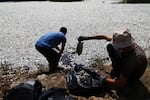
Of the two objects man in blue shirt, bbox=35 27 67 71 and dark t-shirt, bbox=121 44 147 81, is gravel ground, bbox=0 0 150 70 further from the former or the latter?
dark t-shirt, bbox=121 44 147 81

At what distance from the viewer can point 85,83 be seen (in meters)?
6.30

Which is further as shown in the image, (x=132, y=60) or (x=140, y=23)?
(x=140, y=23)

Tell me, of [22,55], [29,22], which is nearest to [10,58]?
[22,55]

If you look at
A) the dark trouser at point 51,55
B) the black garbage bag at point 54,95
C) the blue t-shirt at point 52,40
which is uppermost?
the blue t-shirt at point 52,40

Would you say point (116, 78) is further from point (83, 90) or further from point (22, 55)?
point (22, 55)

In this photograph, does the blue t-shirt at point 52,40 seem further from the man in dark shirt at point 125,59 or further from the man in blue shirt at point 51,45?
the man in dark shirt at point 125,59

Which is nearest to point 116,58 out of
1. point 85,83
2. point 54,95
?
point 85,83

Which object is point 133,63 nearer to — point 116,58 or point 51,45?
point 116,58

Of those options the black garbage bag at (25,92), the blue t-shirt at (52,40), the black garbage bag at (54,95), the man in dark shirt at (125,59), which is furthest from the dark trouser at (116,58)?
the blue t-shirt at (52,40)


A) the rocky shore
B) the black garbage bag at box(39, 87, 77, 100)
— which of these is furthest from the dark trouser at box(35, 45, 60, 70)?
the black garbage bag at box(39, 87, 77, 100)

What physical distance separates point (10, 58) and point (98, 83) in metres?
4.02

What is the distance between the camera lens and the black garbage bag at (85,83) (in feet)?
20.5

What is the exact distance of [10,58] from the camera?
9.78 meters

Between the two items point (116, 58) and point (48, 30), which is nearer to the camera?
point (116, 58)
